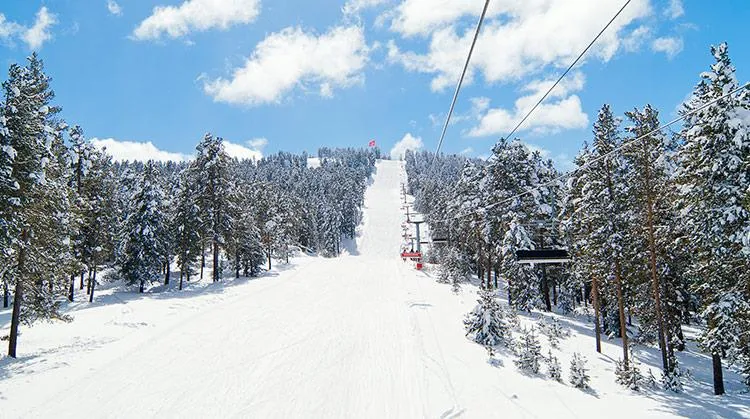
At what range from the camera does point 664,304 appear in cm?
2136

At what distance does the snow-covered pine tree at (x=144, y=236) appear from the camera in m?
34.4

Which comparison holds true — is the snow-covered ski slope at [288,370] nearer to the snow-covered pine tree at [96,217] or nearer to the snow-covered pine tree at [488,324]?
the snow-covered pine tree at [488,324]

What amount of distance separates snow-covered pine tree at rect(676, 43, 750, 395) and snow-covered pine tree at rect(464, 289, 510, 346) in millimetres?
8157

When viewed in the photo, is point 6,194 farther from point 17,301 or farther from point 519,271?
point 519,271

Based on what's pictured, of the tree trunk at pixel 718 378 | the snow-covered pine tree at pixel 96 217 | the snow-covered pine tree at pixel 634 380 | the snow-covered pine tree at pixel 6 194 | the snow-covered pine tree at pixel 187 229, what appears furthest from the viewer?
the snow-covered pine tree at pixel 187 229

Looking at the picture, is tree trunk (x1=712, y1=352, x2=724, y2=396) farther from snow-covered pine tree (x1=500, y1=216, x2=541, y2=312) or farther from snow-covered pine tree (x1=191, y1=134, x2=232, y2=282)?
snow-covered pine tree (x1=191, y1=134, x2=232, y2=282)

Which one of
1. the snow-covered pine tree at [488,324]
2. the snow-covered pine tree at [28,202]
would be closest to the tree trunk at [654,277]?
the snow-covered pine tree at [488,324]

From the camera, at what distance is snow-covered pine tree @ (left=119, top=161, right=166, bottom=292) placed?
34438 mm

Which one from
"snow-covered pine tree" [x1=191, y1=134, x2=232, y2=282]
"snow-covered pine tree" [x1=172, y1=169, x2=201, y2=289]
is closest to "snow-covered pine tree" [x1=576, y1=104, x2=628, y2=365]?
"snow-covered pine tree" [x1=191, y1=134, x2=232, y2=282]

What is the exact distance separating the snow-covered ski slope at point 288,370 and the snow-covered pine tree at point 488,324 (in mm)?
616

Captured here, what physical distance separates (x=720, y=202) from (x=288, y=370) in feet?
59.5

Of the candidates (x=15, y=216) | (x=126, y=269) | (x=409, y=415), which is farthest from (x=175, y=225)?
(x=409, y=415)

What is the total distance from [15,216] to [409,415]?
54.6 ft

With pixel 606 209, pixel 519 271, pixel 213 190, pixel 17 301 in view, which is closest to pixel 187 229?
pixel 213 190
